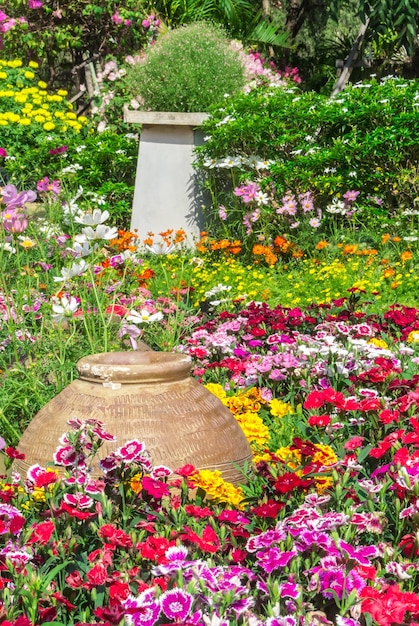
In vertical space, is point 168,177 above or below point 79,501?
below

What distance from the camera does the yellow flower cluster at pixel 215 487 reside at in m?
2.19

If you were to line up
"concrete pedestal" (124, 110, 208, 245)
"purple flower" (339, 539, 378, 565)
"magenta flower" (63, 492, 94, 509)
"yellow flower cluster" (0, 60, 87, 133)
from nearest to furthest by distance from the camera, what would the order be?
"purple flower" (339, 539, 378, 565) < "magenta flower" (63, 492, 94, 509) < "concrete pedestal" (124, 110, 208, 245) < "yellow flower cluster" (0, 60, 87, 133)

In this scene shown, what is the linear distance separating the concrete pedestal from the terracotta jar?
4.80 m

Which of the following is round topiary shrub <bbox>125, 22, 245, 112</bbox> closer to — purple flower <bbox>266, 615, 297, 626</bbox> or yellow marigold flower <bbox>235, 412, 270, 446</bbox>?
yellow marigold flower <bbox>235, 412, 270, 446</bbox>

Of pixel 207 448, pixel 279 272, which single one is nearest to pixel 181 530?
pixel 207 448

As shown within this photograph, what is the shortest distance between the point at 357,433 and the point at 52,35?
9874 millimetres

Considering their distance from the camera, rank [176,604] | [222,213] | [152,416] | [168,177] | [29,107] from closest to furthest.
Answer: [176,604] → [152,416] → [222,213] → [168,177] → [29,107]

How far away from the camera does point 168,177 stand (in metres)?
7.68

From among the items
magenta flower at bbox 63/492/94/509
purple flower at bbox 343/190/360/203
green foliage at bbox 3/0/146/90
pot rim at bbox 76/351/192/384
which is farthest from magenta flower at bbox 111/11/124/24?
magenta flower at bbox 63/492/94/509

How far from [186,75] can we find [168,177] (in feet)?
3.37

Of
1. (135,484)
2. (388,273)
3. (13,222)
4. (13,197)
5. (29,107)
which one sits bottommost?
(388,273)

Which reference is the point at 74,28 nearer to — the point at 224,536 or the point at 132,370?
the point at 132,370

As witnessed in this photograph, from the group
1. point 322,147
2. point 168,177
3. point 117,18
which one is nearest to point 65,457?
point 322,147

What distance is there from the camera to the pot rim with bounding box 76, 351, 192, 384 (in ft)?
9.16
